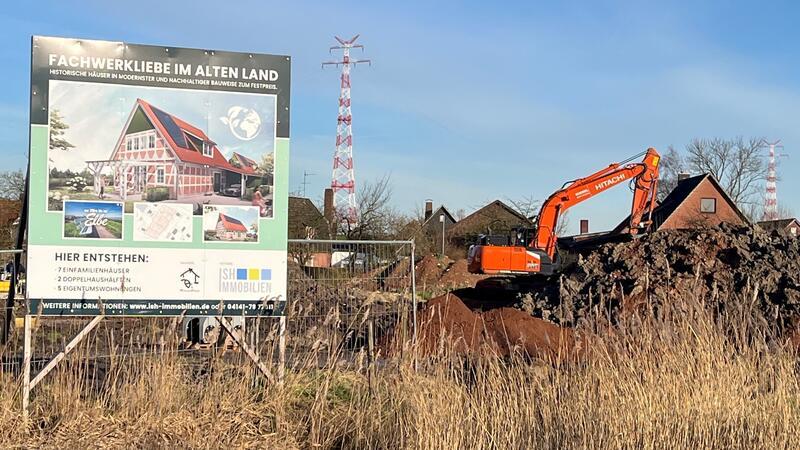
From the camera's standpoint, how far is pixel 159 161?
23.1 ft

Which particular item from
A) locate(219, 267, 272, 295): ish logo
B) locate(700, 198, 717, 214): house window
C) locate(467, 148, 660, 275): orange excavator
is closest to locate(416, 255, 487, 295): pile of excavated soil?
locate(467, 148, 660, 275): orange excavator

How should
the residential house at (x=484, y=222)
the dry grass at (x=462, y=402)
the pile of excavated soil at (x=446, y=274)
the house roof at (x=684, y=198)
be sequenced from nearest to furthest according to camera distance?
1. the dry grass at (x=462, y=402)
2. the pile of excavated soil at (x=446, y=274)
3. the house roof at (x=684, y=198)
4. the residential house at (x=484, y=222)

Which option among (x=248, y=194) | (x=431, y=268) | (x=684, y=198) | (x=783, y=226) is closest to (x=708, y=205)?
(x=684, y=198)

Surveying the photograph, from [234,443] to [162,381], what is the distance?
0.79m

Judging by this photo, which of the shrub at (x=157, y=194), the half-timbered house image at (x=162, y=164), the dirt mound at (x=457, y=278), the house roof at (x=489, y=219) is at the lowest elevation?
the dirt mound at (x=457, y=278)

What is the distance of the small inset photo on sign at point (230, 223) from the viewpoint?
7.18m

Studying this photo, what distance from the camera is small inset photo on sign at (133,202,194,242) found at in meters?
7.00

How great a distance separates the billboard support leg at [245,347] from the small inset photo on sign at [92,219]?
3.65 ft

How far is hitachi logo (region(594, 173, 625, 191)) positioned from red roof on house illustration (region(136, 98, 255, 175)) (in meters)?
20.7

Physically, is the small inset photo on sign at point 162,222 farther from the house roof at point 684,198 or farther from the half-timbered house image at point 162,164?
the house roof at point 684,198

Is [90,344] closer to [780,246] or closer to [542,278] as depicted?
[780,246]

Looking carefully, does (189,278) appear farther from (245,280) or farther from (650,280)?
(650,280)

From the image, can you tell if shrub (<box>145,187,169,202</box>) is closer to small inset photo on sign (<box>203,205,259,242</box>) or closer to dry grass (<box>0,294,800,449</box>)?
small inset photo on sign (<box>203,205,259,242</box>)


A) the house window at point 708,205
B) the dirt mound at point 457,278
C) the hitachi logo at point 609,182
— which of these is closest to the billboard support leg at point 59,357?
the hitachi logo at point 609,182
